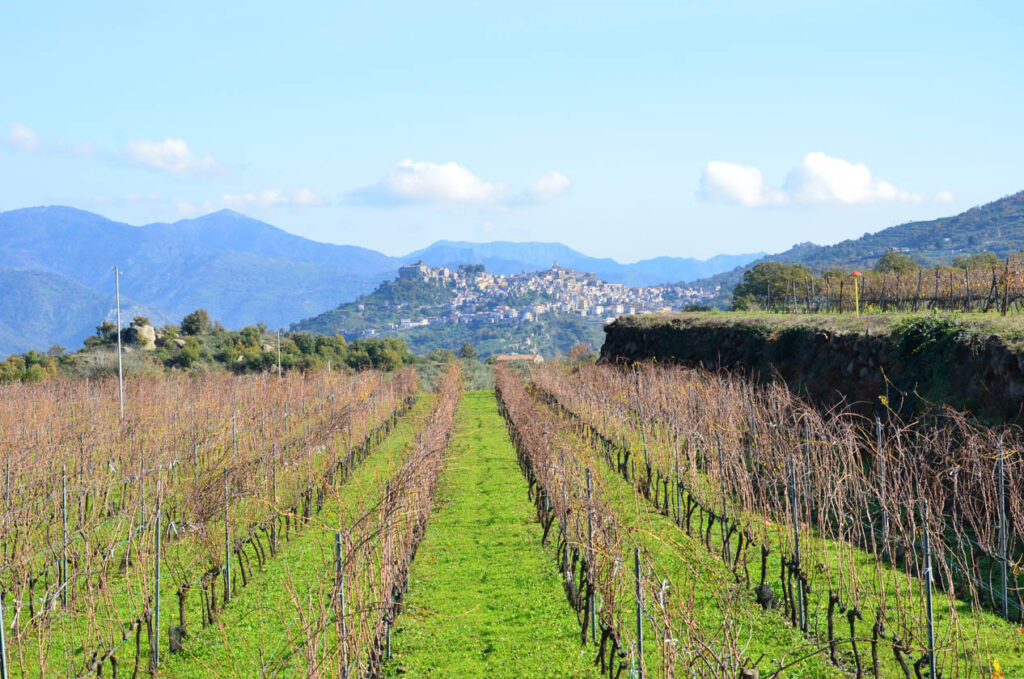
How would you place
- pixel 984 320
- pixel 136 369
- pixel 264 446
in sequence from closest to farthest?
pixel 264 446, pixel 984 320, pixel 136 369

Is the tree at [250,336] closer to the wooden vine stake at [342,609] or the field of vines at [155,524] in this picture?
the field of vines at [155,524]

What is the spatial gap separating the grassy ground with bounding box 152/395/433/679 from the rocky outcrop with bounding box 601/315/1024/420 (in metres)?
7.32

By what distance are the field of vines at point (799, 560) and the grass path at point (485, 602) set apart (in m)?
0.31

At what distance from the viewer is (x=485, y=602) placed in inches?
344

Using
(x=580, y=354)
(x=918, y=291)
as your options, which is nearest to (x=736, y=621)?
(x=918, y=291)

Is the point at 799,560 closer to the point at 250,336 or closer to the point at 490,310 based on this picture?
the point at 250,336

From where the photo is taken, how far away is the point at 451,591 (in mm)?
9086

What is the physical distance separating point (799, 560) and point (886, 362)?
364 inches

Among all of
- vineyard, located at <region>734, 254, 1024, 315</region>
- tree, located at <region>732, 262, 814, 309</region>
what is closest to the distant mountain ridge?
tree, located at <region>732, 262, 814, 309</region>

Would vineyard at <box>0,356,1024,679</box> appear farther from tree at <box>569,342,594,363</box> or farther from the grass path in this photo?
tree at <box>569,342,594,363</box>

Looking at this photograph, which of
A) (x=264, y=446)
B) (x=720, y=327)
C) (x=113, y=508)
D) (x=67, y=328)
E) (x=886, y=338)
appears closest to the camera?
(x=113, y=508)

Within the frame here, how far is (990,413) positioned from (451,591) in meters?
8.53

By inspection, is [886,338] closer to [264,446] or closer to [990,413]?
[990,413]

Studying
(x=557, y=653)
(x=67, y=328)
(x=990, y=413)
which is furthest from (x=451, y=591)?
(x=67, y=328)
